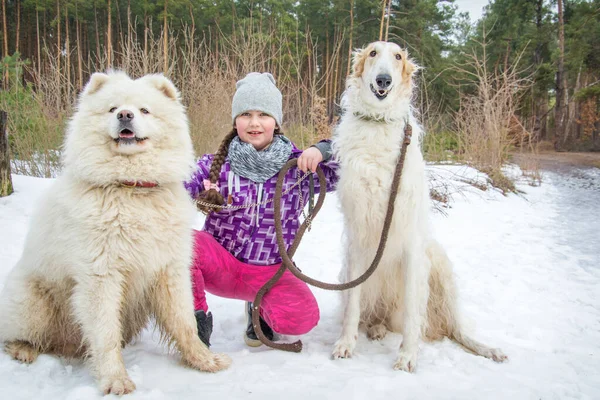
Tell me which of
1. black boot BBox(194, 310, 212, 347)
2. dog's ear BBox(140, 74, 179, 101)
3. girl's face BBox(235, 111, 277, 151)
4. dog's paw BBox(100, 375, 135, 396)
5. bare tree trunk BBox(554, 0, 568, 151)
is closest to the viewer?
dog's paw BBox(100, 375, 135, 396)

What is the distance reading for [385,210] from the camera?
222cm

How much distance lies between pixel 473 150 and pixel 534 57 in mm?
19250

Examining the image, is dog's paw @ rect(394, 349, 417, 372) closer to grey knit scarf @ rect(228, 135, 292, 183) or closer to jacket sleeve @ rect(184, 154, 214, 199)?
grey knit scarf @ rect(228, 135, 292, 183)

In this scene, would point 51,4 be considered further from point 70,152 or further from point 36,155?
point 70,152

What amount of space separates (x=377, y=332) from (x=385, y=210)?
0.89 metres

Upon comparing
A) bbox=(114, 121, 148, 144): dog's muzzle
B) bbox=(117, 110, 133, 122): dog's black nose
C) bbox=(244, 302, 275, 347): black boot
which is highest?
bbox=(117, 110, 133, 122): dog's black nose

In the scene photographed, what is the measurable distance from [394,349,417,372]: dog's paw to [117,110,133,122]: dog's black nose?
6.02 ft

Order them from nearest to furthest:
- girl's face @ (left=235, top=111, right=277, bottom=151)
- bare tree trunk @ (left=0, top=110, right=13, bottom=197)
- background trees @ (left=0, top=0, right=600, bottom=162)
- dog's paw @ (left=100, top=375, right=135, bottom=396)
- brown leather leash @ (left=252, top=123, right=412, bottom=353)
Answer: dog's paw @ (left=100, top=375, right=135, bottom=396) < brown leather leash @ (left=252, top=123, right=412, bottom=353) < girl's face @ (left=235, top=111, right=277, bottom=151) < bare tree trunk @ (left=0, top=110, right=13, bottom=197) < background trees @ (left=0, top=0, right=600, bottom=162)

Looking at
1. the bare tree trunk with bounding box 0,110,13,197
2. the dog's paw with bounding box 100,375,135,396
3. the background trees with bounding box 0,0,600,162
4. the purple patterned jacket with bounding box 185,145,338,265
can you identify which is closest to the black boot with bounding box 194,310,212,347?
the purple patterned jacket with bounding box 185,145,338,265

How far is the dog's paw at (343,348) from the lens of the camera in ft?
7.39

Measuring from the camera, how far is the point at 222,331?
8.96ft

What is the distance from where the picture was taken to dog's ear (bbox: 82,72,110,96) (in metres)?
1.93

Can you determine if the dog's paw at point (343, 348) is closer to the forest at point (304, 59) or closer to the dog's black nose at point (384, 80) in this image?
the dog's black nose at point (384, 80)

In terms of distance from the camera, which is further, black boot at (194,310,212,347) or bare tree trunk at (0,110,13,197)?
bare tree trunk at (0,110,13,197)
